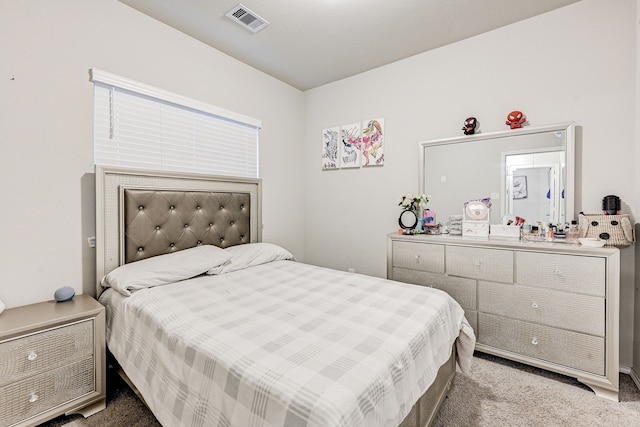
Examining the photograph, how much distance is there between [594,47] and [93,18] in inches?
139

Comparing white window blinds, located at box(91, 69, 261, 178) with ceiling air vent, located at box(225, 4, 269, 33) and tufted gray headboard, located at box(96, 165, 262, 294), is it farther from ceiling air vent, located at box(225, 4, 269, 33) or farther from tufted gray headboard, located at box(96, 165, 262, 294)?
ceiling air vent, located at box(225, 4, 269, 33)

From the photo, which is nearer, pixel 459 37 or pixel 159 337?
pixel 159 337

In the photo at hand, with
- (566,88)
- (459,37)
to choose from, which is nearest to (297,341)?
Answer: (566,88)

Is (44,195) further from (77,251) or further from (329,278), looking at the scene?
(329,278)

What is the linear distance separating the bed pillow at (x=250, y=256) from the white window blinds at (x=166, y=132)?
82 centimetres

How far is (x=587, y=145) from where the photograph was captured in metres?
2.04

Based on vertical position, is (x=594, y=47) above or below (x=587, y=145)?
above

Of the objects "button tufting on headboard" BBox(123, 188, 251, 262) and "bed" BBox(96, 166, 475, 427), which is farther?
"button tufting on headboard" BBox(123, 188, 251, 262)

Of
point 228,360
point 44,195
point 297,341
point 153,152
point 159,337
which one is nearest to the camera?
point 228,360

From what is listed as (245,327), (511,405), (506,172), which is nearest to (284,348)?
(245,327)

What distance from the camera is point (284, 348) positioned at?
105 cm

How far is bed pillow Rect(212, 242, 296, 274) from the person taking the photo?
7.26ft

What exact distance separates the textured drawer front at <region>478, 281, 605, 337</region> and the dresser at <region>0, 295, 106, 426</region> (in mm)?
2562

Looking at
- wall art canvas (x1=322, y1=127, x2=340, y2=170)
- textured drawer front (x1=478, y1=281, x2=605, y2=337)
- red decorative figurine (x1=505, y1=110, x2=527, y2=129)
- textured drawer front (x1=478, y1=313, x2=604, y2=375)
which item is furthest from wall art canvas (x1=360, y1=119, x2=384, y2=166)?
textured drawer front (x1=478, y1=313, x2=604, y2=375)
